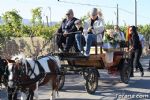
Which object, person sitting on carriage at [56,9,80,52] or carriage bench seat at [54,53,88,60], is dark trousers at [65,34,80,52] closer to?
person sitting on carriage at [56,9,80,52]

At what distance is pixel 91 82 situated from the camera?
11531 mm

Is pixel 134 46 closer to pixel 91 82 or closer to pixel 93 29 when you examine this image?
pixel 93 29

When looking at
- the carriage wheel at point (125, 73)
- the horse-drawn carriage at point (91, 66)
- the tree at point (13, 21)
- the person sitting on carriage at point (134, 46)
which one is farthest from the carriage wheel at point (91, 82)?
the tree at point (13, 21)

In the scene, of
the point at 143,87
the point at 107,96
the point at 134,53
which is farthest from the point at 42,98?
the point at 134,53

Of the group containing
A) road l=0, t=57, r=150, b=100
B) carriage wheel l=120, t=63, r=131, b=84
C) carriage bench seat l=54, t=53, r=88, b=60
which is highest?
carriage bench seat l=54, t=53, r=88, b=60

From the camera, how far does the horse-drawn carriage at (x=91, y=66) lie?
11.5m

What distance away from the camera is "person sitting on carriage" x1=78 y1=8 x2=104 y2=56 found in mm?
11812

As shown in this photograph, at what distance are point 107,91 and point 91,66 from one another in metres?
0.89

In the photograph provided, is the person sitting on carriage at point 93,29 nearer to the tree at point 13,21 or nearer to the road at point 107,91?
the road at point 107,91

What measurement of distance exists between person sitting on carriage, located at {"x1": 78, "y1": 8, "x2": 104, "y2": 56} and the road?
3.81ft

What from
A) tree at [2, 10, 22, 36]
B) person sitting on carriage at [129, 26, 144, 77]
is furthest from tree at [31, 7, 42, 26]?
person sitting on carriage at [129, 26, 144, 77]

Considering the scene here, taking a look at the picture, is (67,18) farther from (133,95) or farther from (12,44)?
(12,44)

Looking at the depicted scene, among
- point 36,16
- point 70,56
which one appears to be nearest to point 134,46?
point 70,56

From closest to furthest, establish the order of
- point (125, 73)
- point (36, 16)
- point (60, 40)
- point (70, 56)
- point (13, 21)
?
point (70, 56) → point (60, 40) → point (125, 73) → point (13, 21) → point (36, 16)
